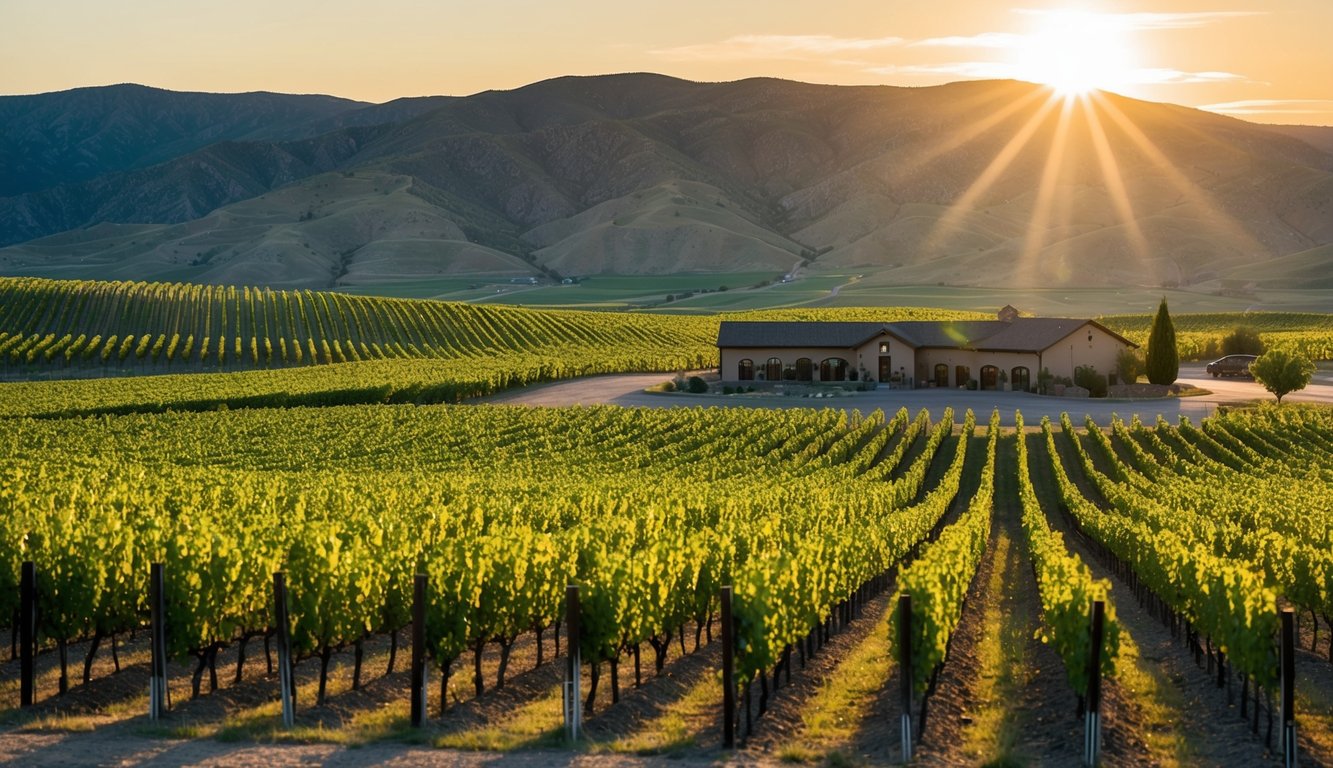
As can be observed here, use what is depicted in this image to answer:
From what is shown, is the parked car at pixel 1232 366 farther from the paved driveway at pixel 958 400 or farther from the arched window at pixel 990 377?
the arched window at pixel 990 377

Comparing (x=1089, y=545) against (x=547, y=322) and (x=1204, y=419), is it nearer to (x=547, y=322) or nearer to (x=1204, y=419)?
(x=1204, y=419)

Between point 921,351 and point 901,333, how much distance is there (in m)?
1.79

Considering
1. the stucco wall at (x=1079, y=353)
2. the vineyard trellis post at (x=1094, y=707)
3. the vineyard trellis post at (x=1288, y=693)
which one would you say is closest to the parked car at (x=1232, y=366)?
the stucco wall at (x=1079, y=353)

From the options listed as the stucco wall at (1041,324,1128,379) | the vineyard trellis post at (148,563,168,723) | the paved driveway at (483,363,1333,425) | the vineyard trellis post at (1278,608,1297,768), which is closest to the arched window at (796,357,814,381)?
the paved driveway at (483,363,1333,425)

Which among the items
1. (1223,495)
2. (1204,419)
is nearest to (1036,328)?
(1204,419)

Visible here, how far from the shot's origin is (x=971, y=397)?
79.8m

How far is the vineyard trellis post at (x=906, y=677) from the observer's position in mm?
14766

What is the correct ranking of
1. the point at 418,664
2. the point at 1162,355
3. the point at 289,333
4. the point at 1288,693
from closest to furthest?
the point at 1288,693 → the point at 418,664 → the point at 1162,355 → the point at 289,333

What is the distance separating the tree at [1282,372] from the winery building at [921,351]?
1161 centimetres

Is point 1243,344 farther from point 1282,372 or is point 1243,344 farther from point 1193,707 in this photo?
point 1193,707

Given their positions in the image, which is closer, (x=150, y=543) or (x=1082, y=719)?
(x=1082, y=719)

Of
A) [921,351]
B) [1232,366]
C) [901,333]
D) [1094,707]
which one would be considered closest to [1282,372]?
[1232,366]

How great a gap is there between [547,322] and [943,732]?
11282 cm

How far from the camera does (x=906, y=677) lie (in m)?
15.0
